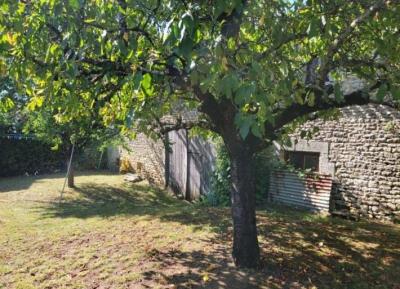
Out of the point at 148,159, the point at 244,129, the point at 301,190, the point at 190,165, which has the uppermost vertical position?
the point at 244,129

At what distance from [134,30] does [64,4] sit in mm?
644

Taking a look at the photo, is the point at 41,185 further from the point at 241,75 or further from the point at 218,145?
the point at 241,75

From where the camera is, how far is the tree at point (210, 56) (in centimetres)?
259

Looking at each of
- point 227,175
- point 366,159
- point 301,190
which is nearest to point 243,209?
point 366,159

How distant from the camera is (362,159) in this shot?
8406 mm

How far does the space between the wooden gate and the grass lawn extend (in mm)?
2635

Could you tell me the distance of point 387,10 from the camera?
133 inches

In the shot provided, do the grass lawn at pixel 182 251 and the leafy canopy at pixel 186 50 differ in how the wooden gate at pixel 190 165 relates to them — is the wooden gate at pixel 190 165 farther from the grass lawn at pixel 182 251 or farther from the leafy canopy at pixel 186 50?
the leafy canopy at pixel 186 50

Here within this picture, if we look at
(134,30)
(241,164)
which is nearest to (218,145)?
(241,164)

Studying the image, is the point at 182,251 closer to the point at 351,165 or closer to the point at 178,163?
the point at 351,165

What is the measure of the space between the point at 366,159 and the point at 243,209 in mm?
4593

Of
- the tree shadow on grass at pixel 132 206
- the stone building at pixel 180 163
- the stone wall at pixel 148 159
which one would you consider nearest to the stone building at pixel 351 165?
the tree shadow on grass at pixel 132 206

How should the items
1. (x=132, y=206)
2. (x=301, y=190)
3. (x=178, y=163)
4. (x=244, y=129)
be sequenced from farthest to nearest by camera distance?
(x=178, y=163)
(x=132, y=206)
(x=301, y=190)
(x=244, y=129)

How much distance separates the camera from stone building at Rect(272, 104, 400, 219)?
313 inches
